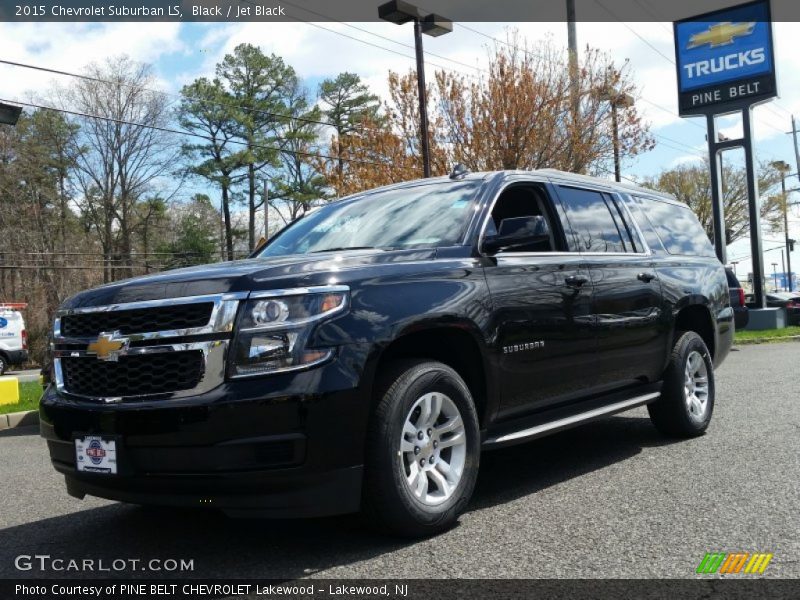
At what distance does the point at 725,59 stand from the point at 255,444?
24958 millimetres

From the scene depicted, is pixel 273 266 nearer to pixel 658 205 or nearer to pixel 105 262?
pixel 658 205

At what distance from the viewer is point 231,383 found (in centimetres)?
328

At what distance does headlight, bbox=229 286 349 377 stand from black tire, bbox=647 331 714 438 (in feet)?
11.6

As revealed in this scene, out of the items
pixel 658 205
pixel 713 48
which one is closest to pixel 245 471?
pixel 658 205

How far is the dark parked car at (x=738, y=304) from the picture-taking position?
37.4 ft

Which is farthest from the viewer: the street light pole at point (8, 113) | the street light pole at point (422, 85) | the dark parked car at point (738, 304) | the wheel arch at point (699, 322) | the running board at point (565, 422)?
the street light pole at point (422, 85)

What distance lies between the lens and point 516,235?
4391 millimetres

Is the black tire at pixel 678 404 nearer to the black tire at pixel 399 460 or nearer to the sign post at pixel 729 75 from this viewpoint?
the black tire at pixel 399 460

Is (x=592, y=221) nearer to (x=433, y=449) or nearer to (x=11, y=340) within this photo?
(x=433, y=449)

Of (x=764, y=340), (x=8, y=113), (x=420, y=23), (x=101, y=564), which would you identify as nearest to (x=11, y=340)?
(x=8, y=113)

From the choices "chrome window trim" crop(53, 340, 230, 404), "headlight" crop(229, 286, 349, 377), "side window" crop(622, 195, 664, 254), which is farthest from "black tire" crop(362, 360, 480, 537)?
"side window" crop(622, 195, 664, 254)

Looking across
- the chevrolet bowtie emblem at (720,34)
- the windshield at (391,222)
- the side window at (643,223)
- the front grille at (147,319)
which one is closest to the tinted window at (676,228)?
the side window at (643,223)

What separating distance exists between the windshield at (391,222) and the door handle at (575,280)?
0.80 metres

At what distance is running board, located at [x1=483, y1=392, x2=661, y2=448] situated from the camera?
170 inches
